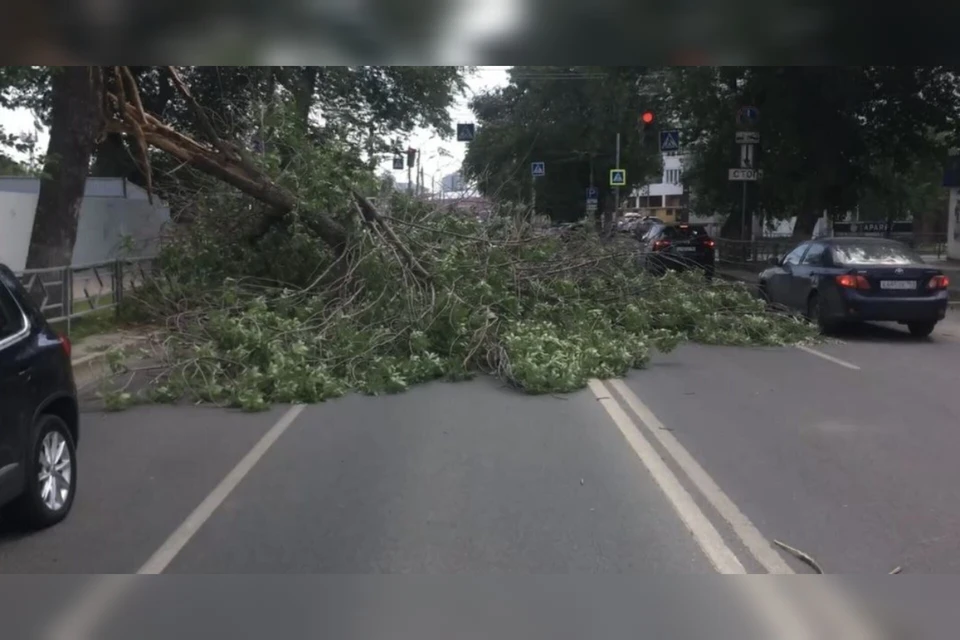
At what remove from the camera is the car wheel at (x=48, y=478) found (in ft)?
20.7

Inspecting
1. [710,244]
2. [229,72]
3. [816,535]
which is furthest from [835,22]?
[710,244]

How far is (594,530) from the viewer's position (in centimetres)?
647

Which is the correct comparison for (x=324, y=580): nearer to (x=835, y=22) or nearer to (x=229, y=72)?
(x=835, y=22)

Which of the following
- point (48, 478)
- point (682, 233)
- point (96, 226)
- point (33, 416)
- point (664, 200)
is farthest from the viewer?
point (664, 200)

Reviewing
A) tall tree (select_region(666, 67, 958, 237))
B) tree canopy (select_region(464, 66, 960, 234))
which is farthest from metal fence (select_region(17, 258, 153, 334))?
tall tree (select_region(666, 67, 958, 237))

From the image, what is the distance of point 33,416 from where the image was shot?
6.38 metres

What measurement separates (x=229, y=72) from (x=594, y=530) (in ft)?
54.1

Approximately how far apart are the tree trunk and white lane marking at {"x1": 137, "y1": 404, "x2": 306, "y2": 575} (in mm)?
7373

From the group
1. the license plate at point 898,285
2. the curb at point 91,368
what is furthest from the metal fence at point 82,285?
the license plate at point 898,285

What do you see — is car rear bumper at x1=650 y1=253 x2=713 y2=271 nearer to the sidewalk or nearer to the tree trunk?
the sidewalk

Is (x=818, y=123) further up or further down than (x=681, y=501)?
further up

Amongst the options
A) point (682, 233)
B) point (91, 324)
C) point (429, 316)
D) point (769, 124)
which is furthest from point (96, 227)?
point (769, 124)

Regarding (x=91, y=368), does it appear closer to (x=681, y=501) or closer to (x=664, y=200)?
(x=681, y=501)

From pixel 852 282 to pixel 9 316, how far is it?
1228 cm
